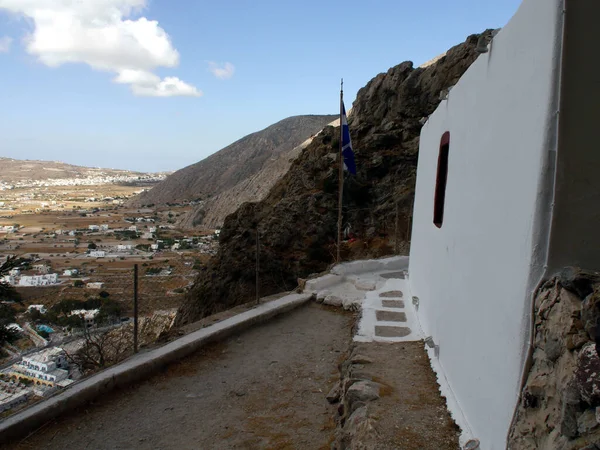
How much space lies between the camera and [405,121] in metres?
22.9

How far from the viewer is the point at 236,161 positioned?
280ft

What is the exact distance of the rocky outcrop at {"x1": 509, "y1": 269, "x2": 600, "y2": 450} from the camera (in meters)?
1.64

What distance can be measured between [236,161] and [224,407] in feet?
272

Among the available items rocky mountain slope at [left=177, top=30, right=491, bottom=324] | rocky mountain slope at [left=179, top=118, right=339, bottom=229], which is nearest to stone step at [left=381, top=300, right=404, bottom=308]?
rocky mountain slope at [left=177, top=30, right=491, bottom=324]

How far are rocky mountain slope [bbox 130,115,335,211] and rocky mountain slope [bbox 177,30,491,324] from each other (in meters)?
53.9

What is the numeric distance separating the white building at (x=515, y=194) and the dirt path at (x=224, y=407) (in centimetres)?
156

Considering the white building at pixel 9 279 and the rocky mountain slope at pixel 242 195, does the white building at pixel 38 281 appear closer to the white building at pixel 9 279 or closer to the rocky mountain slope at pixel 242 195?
the white building at pixel 9 279

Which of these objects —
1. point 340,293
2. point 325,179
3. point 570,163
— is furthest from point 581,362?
point 325,179

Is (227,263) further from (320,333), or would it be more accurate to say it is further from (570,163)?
(570,163)

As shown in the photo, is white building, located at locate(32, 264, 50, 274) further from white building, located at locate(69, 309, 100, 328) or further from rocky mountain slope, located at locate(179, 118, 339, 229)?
rocky mountain slope, located at locate(179, 118, 339, 229)

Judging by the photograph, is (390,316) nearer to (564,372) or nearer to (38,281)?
(564,372)

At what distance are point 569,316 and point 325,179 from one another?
18.7 metres

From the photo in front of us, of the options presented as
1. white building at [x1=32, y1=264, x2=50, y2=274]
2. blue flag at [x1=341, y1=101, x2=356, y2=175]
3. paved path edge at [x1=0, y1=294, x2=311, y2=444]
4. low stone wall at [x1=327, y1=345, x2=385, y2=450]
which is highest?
blue flag at [x1=341, y1=101, x2=356, y2=175]

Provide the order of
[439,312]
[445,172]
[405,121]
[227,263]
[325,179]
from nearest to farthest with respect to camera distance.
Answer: [439,312] → [445,172] → [227,263] → [325,179] → [405,121]
